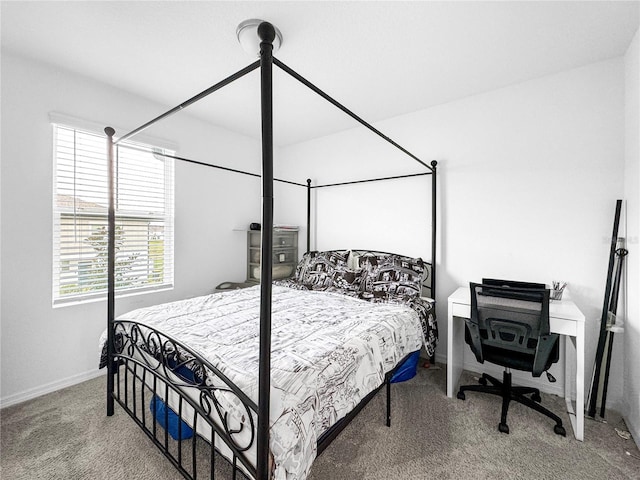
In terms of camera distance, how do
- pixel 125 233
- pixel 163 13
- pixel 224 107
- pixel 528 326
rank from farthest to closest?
pixel 224 107 < pixel 125 233 < pixel 528 326 < pixel 163 13

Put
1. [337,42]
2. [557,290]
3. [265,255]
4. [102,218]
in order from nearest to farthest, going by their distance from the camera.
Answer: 1. [265,255]
2. [337,42]
3. [557,290]
4. [102,218]

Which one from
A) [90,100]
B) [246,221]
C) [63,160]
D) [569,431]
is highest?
[90,100]

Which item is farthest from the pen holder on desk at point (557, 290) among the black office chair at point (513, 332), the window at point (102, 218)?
the window at point (102, 218)

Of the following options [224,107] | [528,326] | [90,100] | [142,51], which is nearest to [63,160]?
[90,100]

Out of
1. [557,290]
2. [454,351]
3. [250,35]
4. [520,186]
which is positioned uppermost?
[250,35]

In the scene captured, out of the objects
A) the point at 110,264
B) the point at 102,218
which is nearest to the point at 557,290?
the point at 110,264

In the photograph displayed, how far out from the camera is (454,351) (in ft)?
7.20

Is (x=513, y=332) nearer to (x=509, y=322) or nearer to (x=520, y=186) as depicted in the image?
(x=509, y=322)

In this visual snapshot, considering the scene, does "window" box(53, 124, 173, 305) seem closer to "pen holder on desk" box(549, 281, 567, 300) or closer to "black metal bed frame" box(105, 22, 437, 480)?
"black metal bed frame" box(105, 22, 437, 480)

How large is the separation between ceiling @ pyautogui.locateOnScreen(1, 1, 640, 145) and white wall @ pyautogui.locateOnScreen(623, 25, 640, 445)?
249mm

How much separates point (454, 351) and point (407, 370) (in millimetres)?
404

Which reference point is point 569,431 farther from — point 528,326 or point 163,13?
point 163,13

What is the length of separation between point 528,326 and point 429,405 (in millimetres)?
877

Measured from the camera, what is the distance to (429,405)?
2.04 metres
